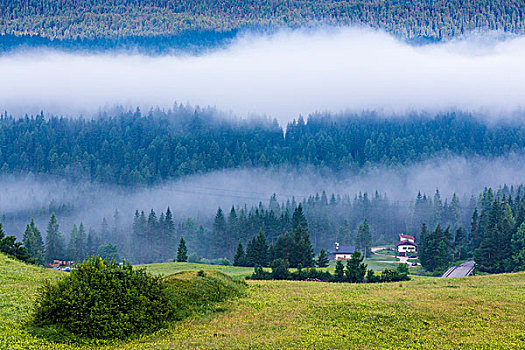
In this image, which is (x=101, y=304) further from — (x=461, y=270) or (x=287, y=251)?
(x=461, y=270)

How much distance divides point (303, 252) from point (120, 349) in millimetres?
97430

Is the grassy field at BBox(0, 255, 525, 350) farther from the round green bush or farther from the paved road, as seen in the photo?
the paved road

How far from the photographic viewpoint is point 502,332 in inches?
1539

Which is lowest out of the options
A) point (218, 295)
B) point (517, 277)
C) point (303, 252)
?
point (303, 252)

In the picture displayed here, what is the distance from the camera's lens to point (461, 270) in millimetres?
151625

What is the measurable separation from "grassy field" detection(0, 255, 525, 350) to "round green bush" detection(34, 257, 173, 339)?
1.42 meters

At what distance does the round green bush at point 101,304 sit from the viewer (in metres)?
37.3

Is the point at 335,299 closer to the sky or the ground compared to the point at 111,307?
closer to the ground

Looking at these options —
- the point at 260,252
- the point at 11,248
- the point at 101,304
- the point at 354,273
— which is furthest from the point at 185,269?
the point at 101,304

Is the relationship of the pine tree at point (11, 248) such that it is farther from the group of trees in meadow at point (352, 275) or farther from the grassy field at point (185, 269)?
the group of trees in meadow at point (352, 275)

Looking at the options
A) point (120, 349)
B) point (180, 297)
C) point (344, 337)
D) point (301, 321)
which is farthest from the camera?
point (180, 297)

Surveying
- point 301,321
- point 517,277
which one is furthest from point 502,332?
point 517,277

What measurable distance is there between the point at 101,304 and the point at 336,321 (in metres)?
16.1

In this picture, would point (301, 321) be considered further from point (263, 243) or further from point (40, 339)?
point (263, 243)
